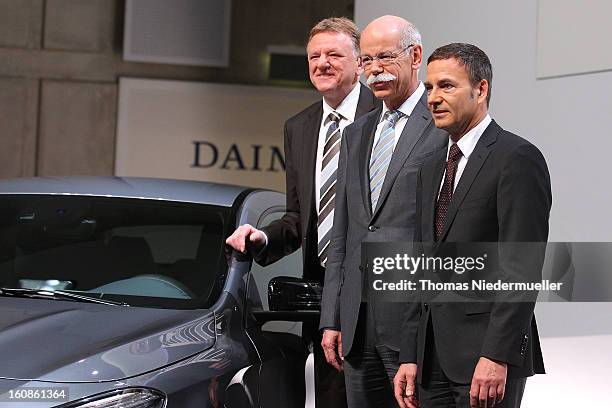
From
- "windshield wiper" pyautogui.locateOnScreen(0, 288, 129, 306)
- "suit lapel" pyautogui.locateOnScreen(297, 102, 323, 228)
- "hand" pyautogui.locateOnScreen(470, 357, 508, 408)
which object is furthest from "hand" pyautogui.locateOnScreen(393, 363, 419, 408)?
"windshield wiper" pyautogui.locateOnScreen(0, 288, 129, 306)

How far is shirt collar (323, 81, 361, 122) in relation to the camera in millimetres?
3318

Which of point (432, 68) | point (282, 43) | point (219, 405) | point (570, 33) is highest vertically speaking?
point (282, 43)

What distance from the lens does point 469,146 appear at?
8.34 ft

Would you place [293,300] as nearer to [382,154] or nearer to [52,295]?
[382,154]

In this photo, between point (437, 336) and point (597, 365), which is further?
point (597, 365)

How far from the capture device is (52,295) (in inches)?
125

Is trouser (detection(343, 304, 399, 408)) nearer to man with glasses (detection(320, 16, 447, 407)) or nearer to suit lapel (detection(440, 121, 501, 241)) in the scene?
man with glasses (detection(320, 16, 447, 407))

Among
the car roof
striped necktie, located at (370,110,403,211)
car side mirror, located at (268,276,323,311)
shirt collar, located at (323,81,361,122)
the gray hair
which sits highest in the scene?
the gray hair

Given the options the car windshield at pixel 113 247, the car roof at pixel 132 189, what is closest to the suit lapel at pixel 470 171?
the car windshield at pixel 113 247

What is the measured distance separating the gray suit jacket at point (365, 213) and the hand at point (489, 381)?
0.39m

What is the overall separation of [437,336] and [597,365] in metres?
1.11

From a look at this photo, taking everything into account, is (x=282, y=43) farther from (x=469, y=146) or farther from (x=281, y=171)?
(x=469, y=146)

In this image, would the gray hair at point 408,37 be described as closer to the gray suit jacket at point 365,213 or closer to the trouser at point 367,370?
the gray suit jacket at point 365,213

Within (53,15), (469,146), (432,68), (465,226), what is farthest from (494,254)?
(53,15)
